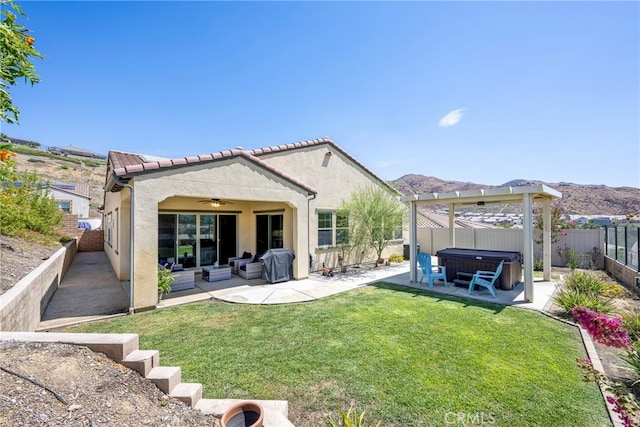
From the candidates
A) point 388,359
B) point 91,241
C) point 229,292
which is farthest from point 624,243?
point 91,241

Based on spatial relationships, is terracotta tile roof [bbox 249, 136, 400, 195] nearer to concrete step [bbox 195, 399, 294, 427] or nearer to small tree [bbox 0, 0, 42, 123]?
small tree [bbox 0, 0, 42, 123]

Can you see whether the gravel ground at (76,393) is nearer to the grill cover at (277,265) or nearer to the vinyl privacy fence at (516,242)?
the grill cover at (277,265)

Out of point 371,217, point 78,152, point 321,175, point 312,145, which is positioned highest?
point 78,152

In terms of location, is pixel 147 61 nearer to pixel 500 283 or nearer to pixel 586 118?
pixel 500 283

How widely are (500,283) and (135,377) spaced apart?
10.8m

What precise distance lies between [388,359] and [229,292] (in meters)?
6.32

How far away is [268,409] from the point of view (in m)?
3.19

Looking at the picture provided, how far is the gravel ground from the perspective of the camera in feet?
7.22

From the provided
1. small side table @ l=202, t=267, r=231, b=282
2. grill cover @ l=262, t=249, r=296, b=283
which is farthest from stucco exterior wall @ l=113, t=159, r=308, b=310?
small side table @ l=202, t=267, r=231, b=282

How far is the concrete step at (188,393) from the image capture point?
3.11 metres

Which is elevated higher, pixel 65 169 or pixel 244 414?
pixel 65 169

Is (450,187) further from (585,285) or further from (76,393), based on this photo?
(76,393)

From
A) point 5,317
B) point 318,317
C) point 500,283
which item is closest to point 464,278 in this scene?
point 500,283

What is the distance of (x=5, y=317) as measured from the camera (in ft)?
14.4
